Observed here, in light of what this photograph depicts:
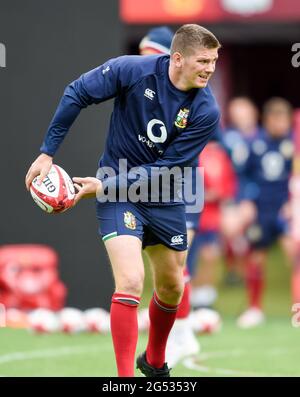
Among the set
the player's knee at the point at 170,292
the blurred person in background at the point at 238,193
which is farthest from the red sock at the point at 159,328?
the blurred person in background at the point at 238,193

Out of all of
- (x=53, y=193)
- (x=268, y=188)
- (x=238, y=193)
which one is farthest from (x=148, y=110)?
(x=238, y=193)

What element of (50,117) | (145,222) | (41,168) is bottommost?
(145,222)

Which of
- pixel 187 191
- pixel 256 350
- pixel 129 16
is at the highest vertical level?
pixel 129 16

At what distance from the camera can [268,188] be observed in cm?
1279

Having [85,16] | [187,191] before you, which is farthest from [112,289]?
[187,191]

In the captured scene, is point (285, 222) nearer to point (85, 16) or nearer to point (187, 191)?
point (85, 16)

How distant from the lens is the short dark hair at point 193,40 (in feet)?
21.7

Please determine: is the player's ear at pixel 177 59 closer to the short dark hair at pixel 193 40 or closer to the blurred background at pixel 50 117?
the short dark hair at pixel 193 40

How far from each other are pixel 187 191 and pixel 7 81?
13.9 feet

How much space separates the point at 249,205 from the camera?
13.6 metres

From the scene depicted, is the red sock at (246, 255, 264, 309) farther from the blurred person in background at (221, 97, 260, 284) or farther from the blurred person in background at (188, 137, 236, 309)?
the blurred person in background at (221, 97, 260, 284)

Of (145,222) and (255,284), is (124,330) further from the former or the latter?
(255,284)

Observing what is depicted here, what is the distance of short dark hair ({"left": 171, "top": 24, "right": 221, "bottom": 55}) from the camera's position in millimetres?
6613

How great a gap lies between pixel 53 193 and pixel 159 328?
1265 millimetres
